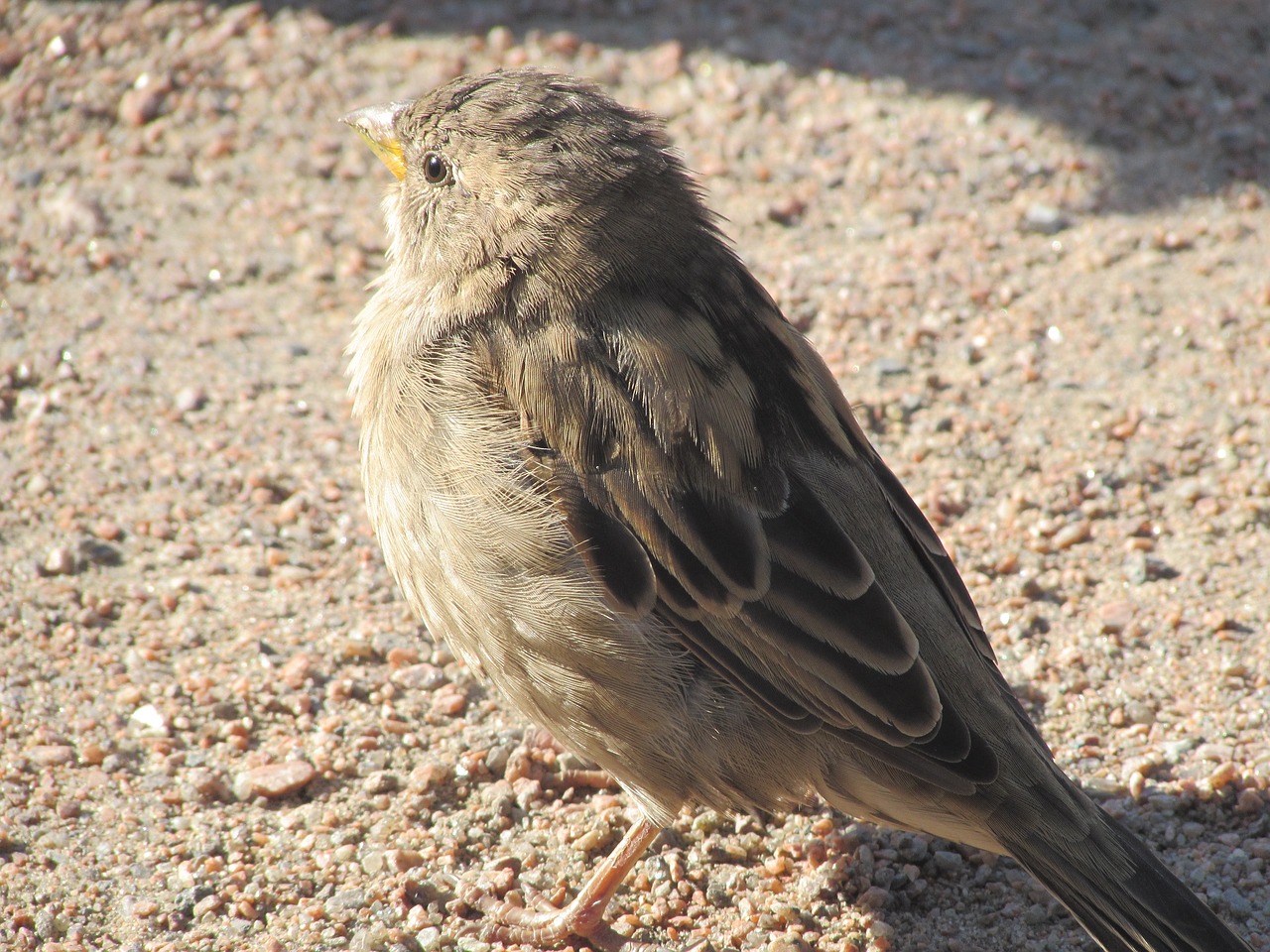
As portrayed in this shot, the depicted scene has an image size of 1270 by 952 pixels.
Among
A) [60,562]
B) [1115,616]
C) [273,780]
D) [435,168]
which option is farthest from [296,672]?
[1115,616]

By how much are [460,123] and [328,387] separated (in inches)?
82.2

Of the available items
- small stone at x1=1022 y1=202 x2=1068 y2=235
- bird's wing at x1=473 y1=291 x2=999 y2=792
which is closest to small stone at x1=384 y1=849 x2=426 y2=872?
bird's wing at x1=473 y1=291 x2=999 y2=792

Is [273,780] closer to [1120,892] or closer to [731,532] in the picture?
[731,532]

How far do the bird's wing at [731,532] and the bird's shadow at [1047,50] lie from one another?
12.7ft

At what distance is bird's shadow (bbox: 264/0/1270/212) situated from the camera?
288 inches

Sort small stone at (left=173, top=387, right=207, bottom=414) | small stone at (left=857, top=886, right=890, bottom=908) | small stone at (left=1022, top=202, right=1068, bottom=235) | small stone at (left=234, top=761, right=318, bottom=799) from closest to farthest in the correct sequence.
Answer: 1. small stone at (left=857, top=886, right=890, bottom=908)
2. small stone at (left=234, top=761, right=318, bottom=799)
3. small stone at (left=173, top=387, right=207, bottom=414)
4. small stone at (left=1022, top=202, right=1068, bottom=235)

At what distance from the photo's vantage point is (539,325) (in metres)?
4.05

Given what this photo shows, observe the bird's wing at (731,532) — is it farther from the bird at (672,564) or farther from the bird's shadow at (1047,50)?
the bird's shadow at (1047,50)

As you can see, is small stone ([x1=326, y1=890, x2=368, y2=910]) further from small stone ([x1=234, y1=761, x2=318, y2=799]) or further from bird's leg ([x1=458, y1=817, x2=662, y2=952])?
small stone ([x1=234, y1=761, x2=318, y2=799])

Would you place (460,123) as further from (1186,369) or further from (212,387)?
(1186,369)

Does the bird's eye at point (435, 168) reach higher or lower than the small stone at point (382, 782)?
higher

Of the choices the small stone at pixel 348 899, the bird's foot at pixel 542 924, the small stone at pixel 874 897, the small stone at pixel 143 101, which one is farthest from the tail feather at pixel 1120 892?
the small stone at pixel 143 101

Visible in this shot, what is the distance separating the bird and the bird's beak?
0.66 m

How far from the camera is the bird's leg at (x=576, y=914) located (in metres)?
4.07
